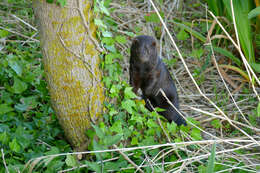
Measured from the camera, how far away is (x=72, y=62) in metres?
2.28

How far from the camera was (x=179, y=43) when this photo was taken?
17.2ft

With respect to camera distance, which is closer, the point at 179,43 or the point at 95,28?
the point at 95,28

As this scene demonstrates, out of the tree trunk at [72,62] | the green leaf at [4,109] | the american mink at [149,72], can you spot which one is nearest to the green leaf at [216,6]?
the american mink at [149,72]

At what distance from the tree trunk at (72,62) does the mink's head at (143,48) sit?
71 centimetres

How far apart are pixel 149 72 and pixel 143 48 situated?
0.33 m

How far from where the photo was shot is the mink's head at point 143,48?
2.99 metres

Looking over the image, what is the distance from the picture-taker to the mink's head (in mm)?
2988

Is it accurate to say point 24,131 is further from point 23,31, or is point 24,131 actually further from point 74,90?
point 23,31

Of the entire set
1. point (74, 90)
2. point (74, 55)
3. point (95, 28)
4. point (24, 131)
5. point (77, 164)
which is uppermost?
point (95, 28)

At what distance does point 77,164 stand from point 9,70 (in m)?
1.35

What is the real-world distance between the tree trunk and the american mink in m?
0.73

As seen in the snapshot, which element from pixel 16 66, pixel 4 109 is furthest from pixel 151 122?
pixel 16 66

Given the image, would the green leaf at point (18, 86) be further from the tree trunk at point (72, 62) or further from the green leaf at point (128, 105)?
the green leaf at point (128, 105)

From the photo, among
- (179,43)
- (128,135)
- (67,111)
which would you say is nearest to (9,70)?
(67,111)
